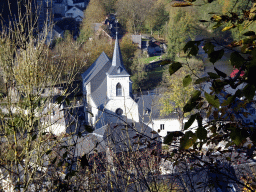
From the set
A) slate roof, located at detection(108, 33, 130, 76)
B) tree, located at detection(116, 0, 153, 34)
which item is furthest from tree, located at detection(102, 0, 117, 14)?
slate roof, located at detection(108, 33, 130, 76)

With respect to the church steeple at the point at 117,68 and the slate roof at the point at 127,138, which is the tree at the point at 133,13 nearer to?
the church steeple at the point at 117,68

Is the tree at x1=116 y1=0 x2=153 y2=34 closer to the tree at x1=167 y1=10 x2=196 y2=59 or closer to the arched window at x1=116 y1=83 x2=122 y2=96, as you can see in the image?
the tree at x1=167 y1=10 x2=196 y2=59

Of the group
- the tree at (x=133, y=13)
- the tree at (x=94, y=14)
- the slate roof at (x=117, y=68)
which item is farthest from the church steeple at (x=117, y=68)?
the tree at (x=133, y=13)

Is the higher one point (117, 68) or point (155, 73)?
point (155, 73)

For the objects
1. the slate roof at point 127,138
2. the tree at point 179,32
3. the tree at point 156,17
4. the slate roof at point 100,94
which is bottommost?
the slate roof at point 127,138

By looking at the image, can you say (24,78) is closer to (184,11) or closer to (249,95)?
(249,95)

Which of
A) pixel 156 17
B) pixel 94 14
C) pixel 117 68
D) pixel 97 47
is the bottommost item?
pixel 117 68

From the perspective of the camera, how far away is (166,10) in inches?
1704

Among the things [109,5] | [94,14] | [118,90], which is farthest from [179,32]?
[109,5]

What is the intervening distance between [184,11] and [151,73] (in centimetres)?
1259

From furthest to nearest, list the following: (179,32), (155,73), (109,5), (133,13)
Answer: (109,5), (133,13), (179,32), (155,73)

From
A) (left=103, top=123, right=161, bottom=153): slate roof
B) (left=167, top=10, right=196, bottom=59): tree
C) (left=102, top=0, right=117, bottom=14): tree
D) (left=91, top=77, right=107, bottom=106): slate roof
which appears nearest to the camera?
(left=103, top=123, right=161, bottom=153): slate roof

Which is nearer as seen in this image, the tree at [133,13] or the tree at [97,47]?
the tree at [97,47]

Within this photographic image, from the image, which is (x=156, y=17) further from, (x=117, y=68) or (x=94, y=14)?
(x=117, y=68)
